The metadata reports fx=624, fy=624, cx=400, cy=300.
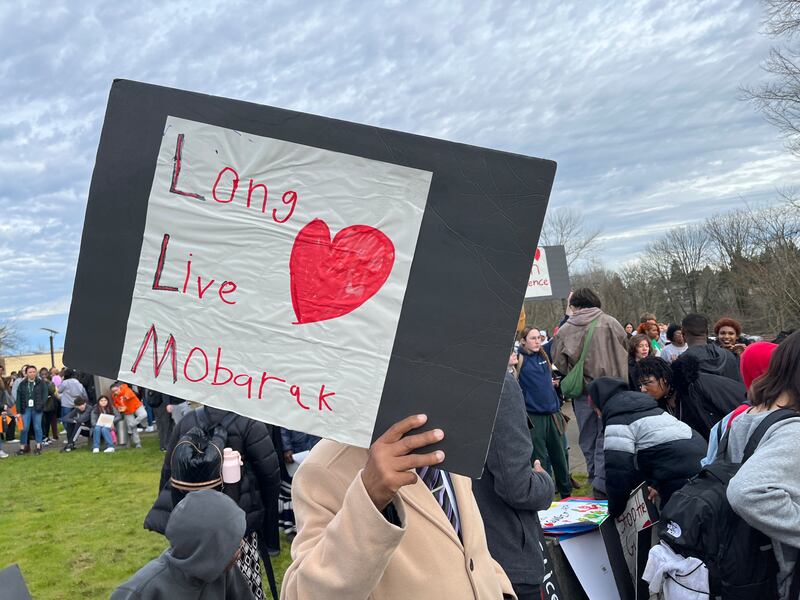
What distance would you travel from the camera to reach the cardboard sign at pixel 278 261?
1.50 m

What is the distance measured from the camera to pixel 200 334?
161 centimetres

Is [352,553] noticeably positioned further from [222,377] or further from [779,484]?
[779,484]

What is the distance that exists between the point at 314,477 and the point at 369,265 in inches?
22.9

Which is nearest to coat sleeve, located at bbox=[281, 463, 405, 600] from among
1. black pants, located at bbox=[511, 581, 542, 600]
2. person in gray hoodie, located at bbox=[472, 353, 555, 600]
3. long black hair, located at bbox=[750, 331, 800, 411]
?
person in gray hoodie, located at bbox=[472, 353, 555, 600]

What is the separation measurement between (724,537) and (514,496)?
3.26 ft

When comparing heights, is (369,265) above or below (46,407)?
above

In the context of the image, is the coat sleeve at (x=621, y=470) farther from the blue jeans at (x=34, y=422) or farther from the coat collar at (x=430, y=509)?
the blue jeans at (x=34, y=422)

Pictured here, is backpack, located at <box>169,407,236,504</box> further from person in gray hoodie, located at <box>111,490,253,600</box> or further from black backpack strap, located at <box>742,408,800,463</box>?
black backpack strap, located at <box>742,408,800,463</box>

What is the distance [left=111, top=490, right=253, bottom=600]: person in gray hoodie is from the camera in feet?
8.90

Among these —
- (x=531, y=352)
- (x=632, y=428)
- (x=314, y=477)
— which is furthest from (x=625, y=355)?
(x=314, y=477)

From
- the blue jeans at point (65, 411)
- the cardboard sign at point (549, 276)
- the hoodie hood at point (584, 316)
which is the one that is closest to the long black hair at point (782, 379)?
the hoodie hood at point (584, 316)

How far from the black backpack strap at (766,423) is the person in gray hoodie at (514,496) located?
917 mm

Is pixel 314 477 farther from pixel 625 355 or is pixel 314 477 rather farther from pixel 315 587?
pixel 625 355

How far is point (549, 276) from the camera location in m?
10.7
